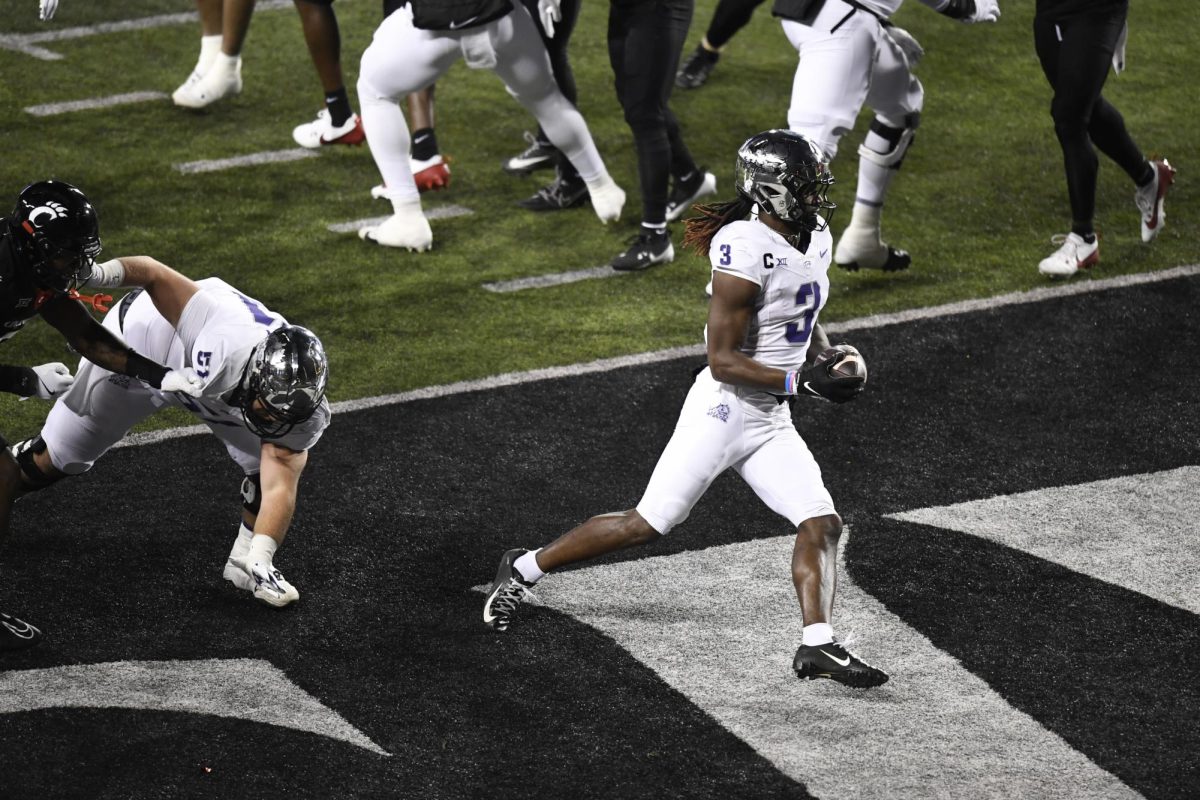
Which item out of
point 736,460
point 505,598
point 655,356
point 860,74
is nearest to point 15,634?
point 505,598

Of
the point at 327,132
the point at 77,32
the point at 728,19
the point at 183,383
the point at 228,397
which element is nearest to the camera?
the point at 183,383

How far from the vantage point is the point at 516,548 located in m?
5.12

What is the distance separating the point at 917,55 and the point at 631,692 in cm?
369

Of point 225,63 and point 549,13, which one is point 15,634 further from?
point 225,63

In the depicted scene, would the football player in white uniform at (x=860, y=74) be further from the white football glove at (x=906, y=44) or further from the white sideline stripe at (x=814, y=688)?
the white sideline stripe at (x=814, y=688)

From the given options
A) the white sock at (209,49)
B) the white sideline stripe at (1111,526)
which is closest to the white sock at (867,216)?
the white sideline stripe at (1111,526)

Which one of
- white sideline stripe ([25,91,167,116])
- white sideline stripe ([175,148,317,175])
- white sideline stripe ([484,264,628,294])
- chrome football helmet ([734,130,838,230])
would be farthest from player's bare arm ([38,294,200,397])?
white sideline stripe ([25,91,167,116])

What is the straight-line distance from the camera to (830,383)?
4391 mm

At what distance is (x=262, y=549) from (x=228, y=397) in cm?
45

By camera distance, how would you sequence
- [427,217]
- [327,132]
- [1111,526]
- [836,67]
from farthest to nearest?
[327,132]
[427,217]
[836,67]
[1111,526]

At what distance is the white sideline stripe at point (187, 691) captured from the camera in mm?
4290

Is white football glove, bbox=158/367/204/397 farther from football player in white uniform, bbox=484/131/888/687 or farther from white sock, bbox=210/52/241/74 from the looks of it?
white sock, bbox=210/52/241/74

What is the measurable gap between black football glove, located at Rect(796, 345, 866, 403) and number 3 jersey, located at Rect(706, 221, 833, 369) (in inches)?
5.0

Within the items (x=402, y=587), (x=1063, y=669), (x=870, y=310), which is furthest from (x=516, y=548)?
(x=870, y=310)
